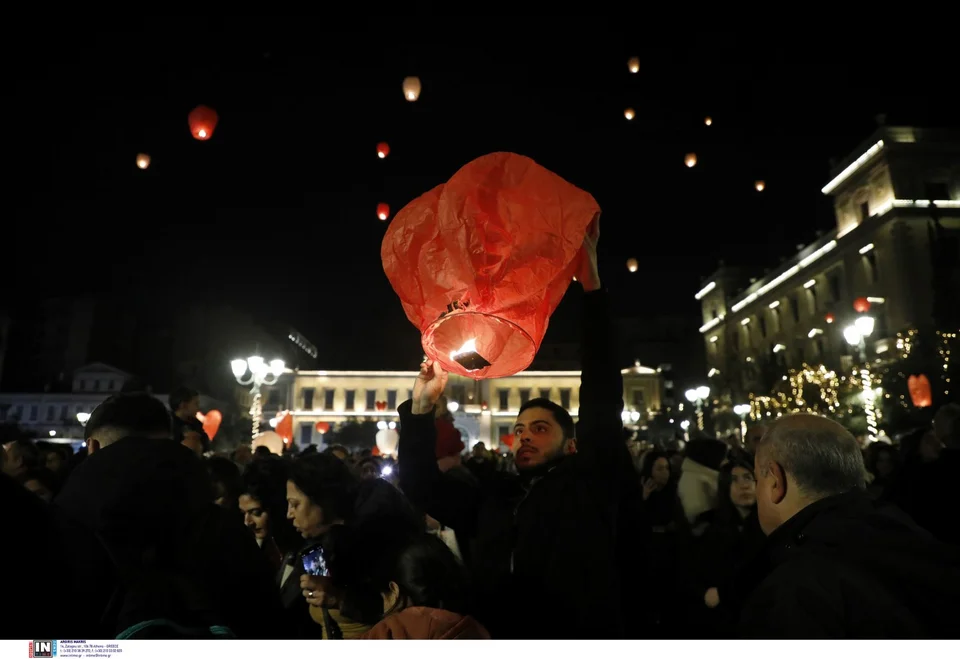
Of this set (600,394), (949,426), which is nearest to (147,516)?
(600,394)

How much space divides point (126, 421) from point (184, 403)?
302 cm

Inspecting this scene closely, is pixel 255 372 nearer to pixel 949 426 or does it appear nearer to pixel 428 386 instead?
pixel 428 386

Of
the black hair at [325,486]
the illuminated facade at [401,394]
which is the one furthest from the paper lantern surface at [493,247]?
the illuminated facade at [401,394]

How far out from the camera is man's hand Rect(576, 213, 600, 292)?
7.01 ft

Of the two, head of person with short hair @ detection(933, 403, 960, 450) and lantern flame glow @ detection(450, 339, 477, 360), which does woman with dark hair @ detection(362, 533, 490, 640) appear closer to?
lantern flame glow @ detection(450, 339, 477, 360)

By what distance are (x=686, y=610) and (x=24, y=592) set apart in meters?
4.55

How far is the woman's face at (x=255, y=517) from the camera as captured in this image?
3600mm

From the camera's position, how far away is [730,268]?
5700 centimetres

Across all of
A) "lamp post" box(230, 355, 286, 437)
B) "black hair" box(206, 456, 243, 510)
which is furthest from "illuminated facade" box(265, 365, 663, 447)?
"black hair" box(206, 456, 243, 510)

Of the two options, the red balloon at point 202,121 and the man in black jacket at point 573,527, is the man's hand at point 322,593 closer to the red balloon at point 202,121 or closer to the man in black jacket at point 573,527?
the man in black jacket at point 573,527

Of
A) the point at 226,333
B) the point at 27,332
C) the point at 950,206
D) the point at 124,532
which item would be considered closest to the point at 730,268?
the point at 950,206

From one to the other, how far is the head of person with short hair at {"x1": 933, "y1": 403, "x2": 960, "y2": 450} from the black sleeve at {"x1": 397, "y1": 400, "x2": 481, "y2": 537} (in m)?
3.20

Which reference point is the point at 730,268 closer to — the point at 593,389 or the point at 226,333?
the point at 226,333

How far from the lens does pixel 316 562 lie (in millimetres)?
2430
